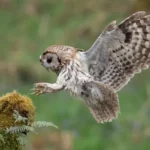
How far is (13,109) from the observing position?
8.58 meters

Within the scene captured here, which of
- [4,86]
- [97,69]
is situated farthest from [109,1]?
[97,69]

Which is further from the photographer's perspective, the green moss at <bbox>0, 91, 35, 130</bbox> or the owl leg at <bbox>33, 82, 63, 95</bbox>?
the owl leg at <bbox>33, 82, 63, 95</bbox>

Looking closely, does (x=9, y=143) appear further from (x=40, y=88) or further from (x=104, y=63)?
(x=104, y=63)

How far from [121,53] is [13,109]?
2273 mm

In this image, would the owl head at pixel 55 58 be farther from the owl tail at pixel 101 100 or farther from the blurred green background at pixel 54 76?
the blurred green background at pixel 54 76

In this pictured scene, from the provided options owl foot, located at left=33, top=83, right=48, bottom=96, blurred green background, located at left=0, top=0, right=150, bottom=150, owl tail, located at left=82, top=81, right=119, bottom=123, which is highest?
blurred green background, located at left=0, top=0, right=150, bottom=150

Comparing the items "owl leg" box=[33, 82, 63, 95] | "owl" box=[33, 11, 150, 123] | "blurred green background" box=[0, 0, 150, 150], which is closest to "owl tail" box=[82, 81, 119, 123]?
"owl" box=[33, 11, 150, 123]

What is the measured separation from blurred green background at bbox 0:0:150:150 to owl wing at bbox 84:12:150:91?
4119 millimetres

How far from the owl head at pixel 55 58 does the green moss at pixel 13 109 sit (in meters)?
1.68

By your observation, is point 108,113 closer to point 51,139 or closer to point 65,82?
point 65,82

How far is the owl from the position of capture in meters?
10.2

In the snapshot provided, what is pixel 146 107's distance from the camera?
1606cm

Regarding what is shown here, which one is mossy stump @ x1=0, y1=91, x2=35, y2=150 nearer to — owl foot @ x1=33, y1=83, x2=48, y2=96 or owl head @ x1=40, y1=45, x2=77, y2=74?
owl foot @ x1=33, y1=83, x2=48, y2=96

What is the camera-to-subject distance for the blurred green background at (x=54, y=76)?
14992 millimetres
